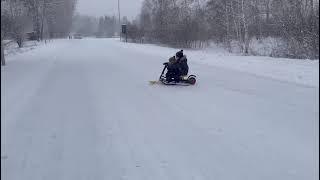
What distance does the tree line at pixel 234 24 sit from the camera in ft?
70.8

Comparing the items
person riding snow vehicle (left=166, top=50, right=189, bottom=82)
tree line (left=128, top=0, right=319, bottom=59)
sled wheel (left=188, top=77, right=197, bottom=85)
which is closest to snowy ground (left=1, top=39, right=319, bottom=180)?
sled wheel (left=188, top=77, right=197, bottom=85)

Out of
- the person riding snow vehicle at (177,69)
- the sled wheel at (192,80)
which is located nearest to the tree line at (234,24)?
the person riding snow vehicle at (177,69)

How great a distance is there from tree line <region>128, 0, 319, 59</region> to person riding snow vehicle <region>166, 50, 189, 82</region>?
8.23 metres

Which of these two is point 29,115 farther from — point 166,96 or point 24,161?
point 166,96

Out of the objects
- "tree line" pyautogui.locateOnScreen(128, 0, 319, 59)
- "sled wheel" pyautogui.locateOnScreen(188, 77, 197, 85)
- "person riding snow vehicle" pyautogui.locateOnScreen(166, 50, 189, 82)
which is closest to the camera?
"sled wheel" pyautogui.locateOnScreen(188, 77, 197, 85)

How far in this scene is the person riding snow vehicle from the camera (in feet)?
45.4

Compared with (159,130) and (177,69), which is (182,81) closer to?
(177,69)

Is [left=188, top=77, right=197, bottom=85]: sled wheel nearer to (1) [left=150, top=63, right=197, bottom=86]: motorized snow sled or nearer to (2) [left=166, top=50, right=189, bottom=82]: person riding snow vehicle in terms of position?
(1) [left=150, top=63, right=197, bottom=86]: motorized snow sled

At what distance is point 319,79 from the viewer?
42.0 feet

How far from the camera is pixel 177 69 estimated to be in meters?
13.9

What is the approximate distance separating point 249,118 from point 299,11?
16292 mm

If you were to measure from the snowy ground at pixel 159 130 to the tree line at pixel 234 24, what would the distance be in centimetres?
866

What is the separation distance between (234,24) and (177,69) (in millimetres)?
→ 20214

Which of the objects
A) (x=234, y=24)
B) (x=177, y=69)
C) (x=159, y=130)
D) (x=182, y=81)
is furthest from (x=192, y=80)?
(x=234, y=24)
